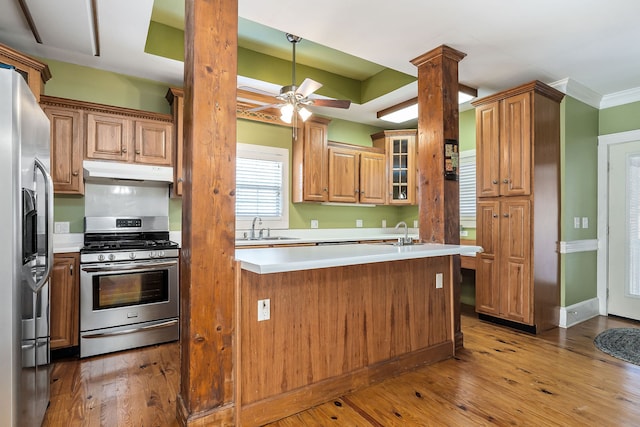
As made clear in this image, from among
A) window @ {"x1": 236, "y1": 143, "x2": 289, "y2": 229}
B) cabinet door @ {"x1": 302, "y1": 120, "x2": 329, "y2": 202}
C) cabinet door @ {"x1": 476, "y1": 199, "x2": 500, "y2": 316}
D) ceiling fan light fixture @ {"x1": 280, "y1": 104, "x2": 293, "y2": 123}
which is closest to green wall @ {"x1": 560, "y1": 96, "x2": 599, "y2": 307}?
cabinet door @ {"x1": 476, "y1": 199, "x2": 500, "y2": 316}

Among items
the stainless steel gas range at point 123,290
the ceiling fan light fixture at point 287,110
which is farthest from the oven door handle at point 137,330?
the ceiling fan light fixture at point 287,110

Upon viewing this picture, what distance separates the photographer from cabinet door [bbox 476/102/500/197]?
3850 millimetres

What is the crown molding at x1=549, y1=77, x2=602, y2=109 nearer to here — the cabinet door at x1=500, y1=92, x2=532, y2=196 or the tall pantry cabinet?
the tall pantry cabinet

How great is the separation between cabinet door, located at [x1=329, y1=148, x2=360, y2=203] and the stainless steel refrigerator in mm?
3345

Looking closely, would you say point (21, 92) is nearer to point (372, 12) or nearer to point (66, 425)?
point (66, 425)

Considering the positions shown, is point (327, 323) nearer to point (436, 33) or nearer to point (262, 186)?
point (436, 33)

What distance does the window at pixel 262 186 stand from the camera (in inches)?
174

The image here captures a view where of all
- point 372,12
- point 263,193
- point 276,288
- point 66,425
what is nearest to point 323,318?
point 276,288

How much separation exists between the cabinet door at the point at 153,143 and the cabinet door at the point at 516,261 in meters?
3.61

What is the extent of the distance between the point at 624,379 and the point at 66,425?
370 cm

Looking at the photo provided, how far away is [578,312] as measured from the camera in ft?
13.0

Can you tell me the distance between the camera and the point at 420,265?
110 inches

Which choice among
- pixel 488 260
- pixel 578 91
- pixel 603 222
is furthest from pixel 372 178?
pixel 603 222

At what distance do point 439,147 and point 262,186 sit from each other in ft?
7.75
